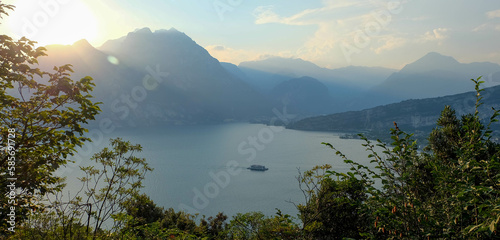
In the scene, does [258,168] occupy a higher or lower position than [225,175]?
higher

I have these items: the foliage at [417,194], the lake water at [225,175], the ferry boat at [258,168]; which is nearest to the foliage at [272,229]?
the foliage at [417,194]

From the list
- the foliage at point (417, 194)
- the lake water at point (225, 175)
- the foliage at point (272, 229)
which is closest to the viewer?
the foliage at point (417, 194)

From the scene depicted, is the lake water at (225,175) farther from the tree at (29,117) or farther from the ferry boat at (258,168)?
the tree at (29,117)

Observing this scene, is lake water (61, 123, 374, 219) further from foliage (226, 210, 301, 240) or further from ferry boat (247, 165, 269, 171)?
foliage (226, 210, 301, 240)

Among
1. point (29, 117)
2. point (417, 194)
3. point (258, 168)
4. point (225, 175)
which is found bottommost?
point (225, 175)

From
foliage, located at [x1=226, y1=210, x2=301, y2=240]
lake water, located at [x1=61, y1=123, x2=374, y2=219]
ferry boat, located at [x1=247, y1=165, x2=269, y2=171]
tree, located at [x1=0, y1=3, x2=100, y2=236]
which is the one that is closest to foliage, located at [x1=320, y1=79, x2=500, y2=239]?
foliage, located at [x1=226, y1=210, x2=301, y2=240]

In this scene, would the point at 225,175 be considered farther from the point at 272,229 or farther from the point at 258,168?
the point at 272,229

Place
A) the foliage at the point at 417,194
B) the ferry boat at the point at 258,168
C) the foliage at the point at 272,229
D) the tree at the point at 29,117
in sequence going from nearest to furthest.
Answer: the foliage at the point at 417,194 < the tree at the point at 29,117 < the foliage at the point at 272,229 < the ferry boat at the point at 258,168

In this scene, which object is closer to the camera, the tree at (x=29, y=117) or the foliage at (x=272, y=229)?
the tree at (x=29, y=117)

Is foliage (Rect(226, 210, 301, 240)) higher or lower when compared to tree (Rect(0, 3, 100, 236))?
lower

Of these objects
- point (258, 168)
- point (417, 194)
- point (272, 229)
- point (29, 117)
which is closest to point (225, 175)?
point (258, 168)

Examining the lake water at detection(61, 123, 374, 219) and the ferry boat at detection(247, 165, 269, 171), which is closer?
the lake water at detection(61, 123, 374, 219)

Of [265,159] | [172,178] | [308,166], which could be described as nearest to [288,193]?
[308,166]

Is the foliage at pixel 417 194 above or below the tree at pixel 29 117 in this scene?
below
